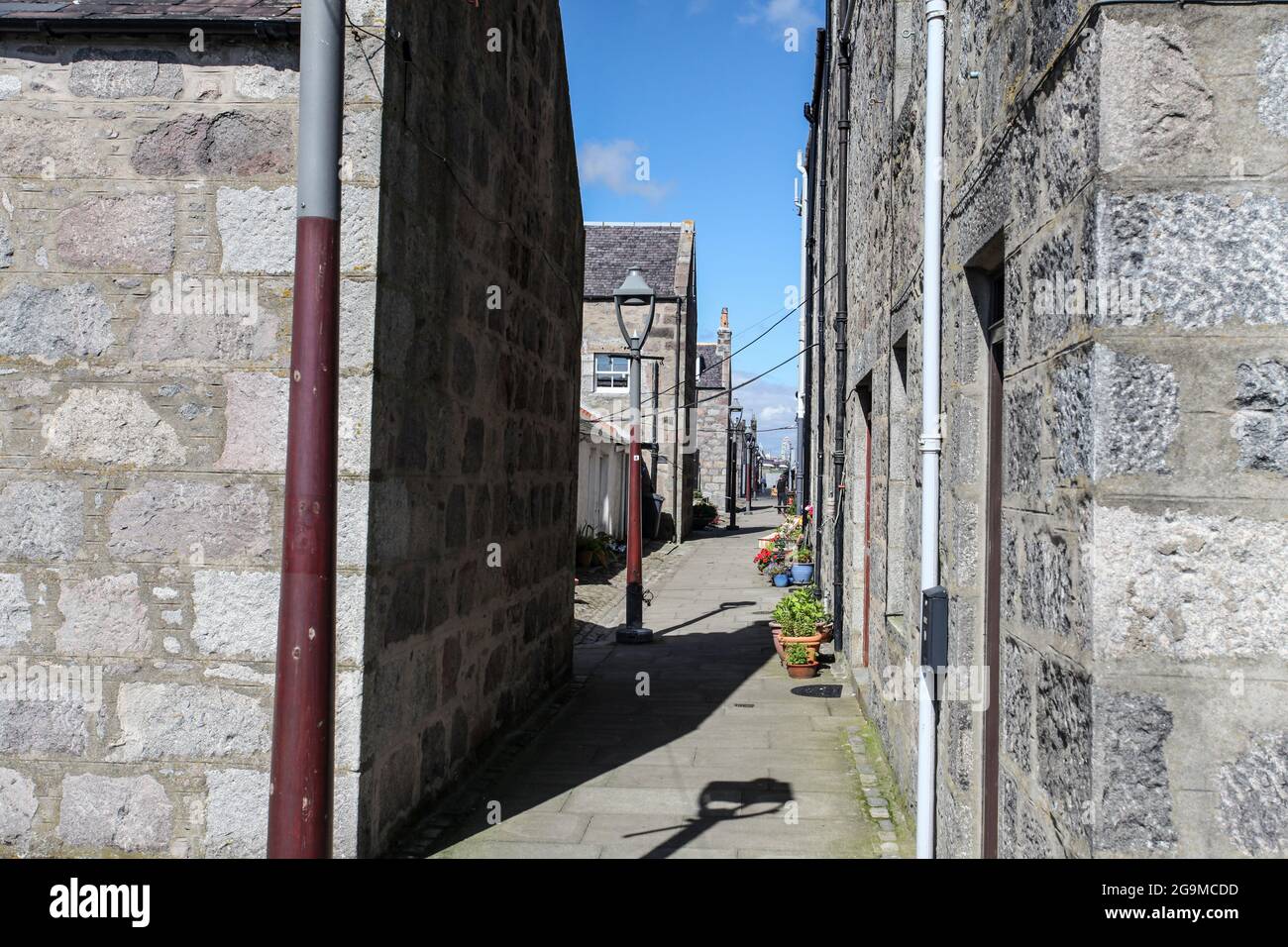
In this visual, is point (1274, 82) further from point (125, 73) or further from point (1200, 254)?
point (125, 73)

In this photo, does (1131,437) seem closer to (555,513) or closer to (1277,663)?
(1277,663)

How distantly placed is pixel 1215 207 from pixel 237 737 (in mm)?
3887

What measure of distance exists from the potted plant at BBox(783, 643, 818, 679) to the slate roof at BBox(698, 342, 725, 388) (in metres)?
31.3

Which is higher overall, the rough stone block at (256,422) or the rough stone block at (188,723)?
the rough stone block at (256,422)

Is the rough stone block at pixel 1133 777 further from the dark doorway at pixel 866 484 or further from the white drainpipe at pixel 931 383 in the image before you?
the dark doorway at pixel 866 484

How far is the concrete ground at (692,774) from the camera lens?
4922 millimetres

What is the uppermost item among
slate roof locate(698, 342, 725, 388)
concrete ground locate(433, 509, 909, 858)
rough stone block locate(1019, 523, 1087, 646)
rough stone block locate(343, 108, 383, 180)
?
slate roof locate(698, 342, 725, 388)

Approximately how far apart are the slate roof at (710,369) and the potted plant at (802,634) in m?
30.9

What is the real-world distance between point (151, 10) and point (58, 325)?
139 cm

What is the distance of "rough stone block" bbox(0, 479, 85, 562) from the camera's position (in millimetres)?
4453

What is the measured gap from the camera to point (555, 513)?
8.48 meters

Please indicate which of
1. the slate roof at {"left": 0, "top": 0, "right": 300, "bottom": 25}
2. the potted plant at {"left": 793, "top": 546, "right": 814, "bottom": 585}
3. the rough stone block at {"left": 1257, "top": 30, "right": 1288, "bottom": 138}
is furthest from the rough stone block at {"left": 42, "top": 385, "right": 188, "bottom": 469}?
the potted plant at {"left": 793, "top": 546, "right": 814, "bottom": 585}

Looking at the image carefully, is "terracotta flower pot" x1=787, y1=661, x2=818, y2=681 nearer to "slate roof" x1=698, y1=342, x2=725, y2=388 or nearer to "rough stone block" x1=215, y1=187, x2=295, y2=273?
"rough stone block" x1=215, y1=187, x2=295, y2=273

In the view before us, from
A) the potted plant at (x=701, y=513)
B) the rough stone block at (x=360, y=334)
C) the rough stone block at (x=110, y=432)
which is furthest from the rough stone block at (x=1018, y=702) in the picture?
the potted plant at (x=701, y=513)
